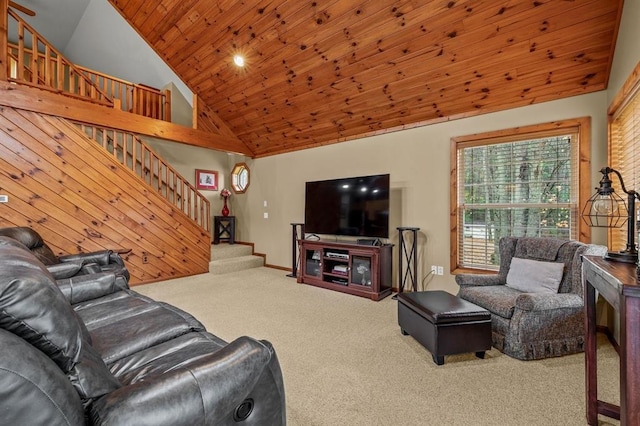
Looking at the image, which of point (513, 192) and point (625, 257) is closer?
point (625, 257)

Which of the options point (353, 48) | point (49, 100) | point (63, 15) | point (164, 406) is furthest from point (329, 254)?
point (63, 15)

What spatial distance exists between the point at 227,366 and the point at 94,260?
10.7 feet

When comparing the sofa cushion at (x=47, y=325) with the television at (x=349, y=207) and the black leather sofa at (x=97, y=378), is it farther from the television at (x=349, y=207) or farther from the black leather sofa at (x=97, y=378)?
the television at (x=349, y=207)

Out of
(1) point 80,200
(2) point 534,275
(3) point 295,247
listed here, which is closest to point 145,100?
(1) point 80,200

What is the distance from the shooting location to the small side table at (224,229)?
6469mm

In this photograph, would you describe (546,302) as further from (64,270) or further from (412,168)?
(64,270)

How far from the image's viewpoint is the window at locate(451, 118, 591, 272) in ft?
10.2

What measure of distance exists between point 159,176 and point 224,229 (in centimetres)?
199

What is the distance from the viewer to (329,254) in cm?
447

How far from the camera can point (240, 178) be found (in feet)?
22.0

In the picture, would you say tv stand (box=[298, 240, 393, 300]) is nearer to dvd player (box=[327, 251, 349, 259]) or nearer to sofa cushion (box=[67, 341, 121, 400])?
dvd player (box=[327, 251, 349, 259])

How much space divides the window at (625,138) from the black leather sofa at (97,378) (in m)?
3.08

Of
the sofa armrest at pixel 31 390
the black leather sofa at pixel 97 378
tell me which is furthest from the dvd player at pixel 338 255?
the sofa armrest at pixel 31 390

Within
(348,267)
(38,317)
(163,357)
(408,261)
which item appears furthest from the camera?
(348,267)
